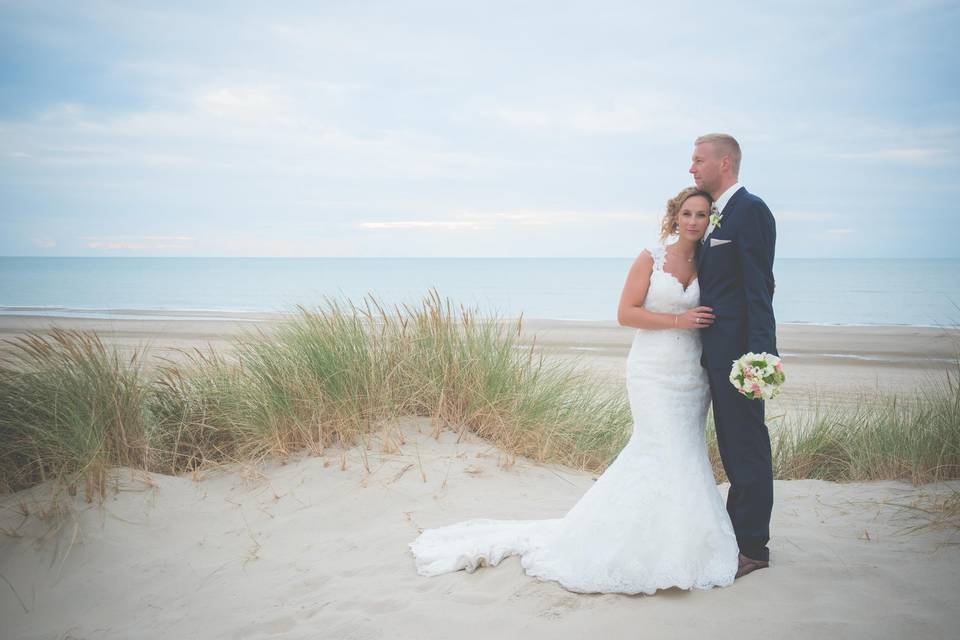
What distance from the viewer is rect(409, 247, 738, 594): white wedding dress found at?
352 centimetres

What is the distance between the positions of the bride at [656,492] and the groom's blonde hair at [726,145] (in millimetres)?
236

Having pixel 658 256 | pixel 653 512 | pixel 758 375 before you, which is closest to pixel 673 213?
pixel 658 256

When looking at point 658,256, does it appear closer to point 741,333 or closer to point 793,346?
point 741,333

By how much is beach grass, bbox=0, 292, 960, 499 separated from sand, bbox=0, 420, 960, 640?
0.89 feet

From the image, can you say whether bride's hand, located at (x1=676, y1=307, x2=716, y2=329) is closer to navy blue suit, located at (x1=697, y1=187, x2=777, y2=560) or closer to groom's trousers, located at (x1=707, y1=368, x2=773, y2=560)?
navy blue suit, located at (x1=697, y1=187, x2=777, y2=560)

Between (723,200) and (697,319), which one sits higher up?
(723,200)

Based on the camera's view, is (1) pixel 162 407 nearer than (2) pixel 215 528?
No

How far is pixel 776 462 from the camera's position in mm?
6387

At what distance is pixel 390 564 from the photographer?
13.4 feet

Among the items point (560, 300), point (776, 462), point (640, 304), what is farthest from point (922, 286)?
point (640, 304)

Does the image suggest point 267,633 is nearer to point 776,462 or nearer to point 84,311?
point 776,462

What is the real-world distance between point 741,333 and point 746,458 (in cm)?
70

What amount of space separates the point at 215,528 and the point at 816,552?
405cm

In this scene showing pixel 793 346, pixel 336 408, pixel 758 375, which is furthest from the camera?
pixel 793 346
